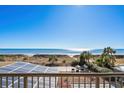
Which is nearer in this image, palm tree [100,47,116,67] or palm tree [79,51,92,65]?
palm tree [79,51,92,65]

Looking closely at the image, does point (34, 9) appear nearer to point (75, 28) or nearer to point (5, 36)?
point (5, 36)

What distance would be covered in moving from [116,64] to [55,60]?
5.21 metres

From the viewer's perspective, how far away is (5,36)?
18766 mm

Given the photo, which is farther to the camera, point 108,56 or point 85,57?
point 108,56

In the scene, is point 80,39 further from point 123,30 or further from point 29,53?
point 29,53

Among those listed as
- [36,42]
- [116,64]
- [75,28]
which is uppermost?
[75,28]

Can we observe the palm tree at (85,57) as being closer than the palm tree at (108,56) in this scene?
Yes
